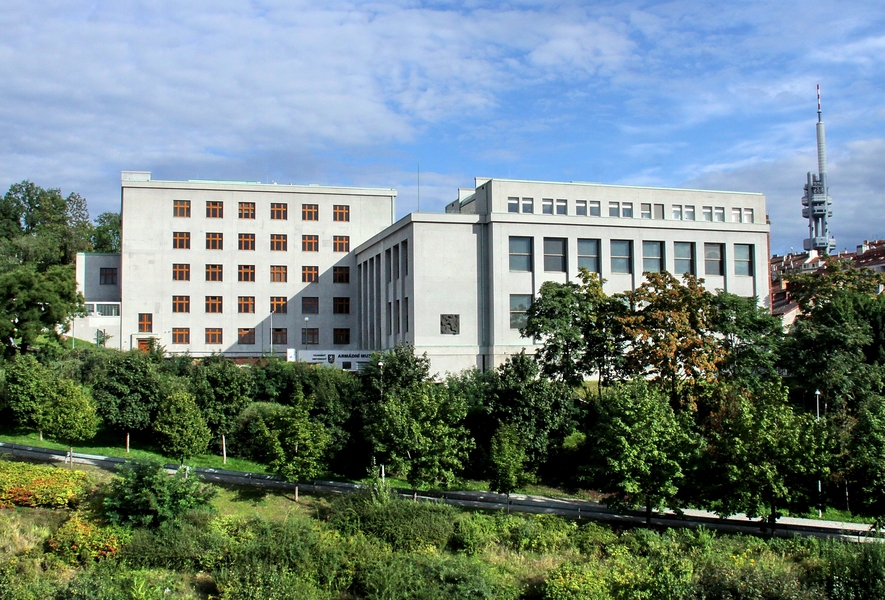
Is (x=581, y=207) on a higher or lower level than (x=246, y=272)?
higher

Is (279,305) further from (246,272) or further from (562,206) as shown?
(562,206)

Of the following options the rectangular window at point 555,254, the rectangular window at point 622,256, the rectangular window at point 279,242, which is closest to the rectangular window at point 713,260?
the rectangular window at point 622,256

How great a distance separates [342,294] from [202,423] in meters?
32.3

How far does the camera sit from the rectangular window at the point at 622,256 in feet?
162

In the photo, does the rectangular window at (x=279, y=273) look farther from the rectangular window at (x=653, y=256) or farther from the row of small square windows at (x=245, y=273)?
the rectangular window at (x=653, y=256)

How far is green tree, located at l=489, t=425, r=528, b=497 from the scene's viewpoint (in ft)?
93.8

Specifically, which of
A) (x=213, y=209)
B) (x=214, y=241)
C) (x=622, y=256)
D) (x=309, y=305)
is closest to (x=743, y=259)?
(x=622, y=256)

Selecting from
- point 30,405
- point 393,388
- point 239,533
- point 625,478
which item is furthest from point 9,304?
point 625,478

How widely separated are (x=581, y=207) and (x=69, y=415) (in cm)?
3243

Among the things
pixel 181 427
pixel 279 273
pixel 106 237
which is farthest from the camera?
pixel 106 237

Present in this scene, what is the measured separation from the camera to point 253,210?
61.7 metres

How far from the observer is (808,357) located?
120ft

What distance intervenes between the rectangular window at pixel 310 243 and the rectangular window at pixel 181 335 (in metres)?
10.6

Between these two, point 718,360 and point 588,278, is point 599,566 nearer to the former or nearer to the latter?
A: point 718,360
